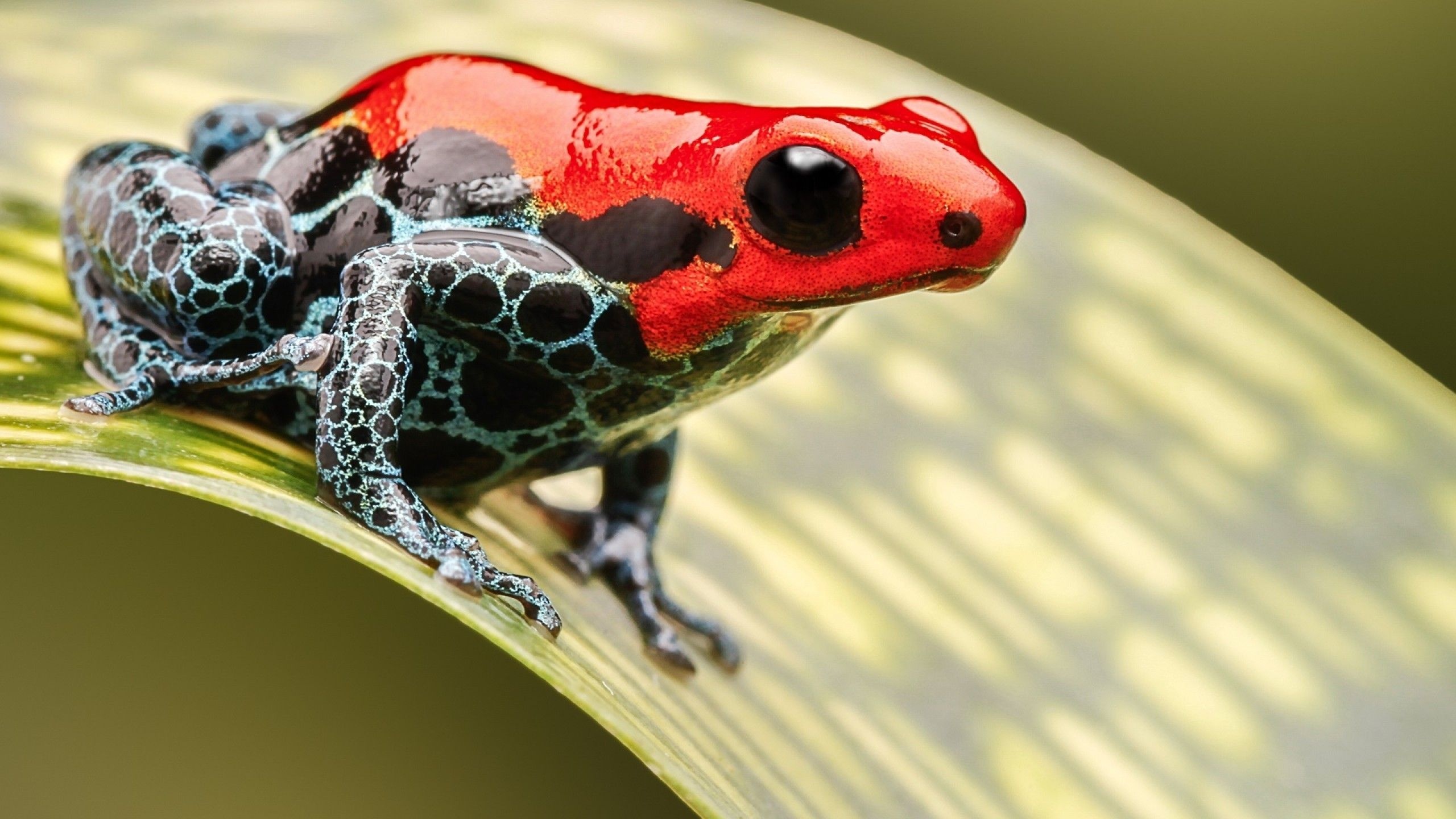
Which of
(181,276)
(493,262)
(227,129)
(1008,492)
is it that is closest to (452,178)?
(493,262)

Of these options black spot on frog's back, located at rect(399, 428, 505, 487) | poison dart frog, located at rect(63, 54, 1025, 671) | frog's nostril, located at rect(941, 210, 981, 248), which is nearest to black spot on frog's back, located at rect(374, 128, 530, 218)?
poison dart frog, located at rect(63, 54, 1025, 671)

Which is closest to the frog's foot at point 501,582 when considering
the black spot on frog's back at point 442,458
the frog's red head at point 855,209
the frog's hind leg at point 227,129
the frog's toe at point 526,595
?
the frog's toe at point 526,595

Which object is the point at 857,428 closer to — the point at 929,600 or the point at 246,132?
the point at 929,600

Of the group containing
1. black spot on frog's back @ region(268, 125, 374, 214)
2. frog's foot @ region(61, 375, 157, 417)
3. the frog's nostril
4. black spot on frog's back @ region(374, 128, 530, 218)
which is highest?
the frog's nostril

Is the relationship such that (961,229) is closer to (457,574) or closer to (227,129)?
(457,574)

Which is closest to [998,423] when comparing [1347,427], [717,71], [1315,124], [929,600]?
[929,600]

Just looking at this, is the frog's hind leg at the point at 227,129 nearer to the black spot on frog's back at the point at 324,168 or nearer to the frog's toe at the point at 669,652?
the black spot on frog's back at the point at 324,168

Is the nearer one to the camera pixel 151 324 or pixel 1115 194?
pixel 151 324

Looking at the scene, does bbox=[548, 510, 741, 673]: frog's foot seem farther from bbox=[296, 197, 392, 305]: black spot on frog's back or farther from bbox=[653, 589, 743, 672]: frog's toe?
bbox=[296, 197, 392, 305]: black spot on frog's back
